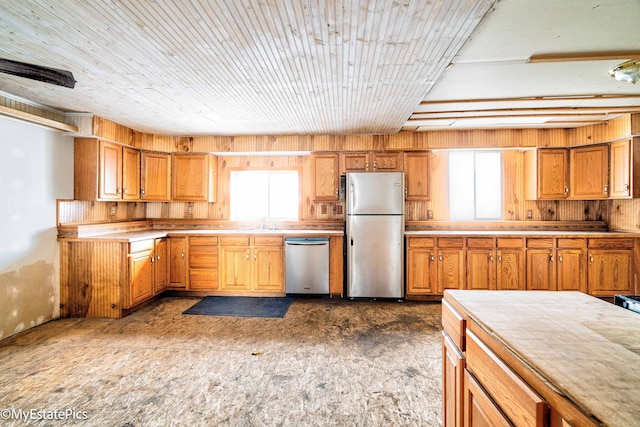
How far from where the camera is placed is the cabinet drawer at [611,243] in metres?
3.73

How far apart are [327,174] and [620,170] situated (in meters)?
3.81

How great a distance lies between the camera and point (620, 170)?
3.70 metres

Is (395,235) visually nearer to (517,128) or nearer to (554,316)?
(517,128)

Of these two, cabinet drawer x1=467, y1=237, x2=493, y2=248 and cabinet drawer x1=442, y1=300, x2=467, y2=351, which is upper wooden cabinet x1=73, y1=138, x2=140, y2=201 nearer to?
cabinet drawer x1=442, y1=300, x2=467, y2=351

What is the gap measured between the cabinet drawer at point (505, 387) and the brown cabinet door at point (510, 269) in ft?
10.9

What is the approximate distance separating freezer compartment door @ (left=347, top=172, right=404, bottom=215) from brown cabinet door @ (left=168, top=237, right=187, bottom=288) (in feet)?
8.22

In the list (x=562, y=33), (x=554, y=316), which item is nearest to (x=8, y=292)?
(x=554, y=316)

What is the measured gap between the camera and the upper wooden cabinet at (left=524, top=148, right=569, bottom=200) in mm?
4125

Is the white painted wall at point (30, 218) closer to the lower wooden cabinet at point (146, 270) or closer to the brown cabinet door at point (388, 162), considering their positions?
the lower wooden cabinet at point (146, 270)

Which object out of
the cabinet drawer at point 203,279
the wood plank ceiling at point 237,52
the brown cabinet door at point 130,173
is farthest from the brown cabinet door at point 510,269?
the brown cabinet door at point 130,173

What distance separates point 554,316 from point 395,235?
2880 mm

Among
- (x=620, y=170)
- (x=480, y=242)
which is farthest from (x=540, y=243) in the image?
(x=620, y=170)

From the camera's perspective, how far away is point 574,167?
4.07 meters

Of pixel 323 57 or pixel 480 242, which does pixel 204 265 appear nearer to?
pixel 323 57
